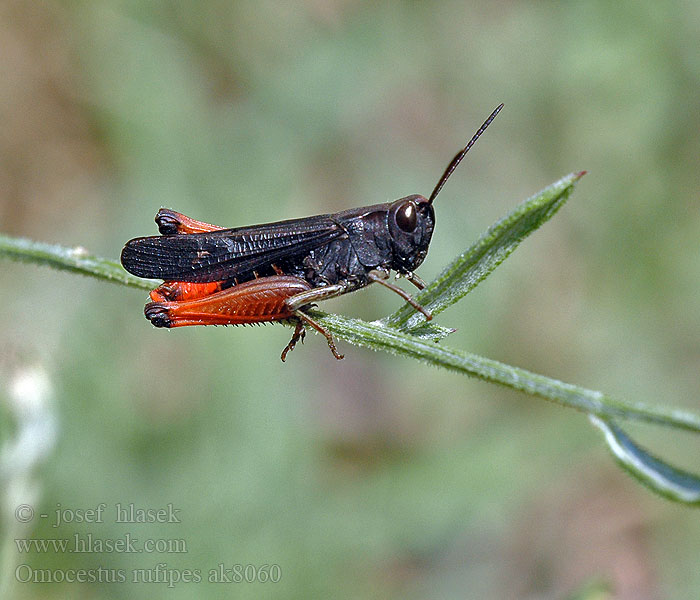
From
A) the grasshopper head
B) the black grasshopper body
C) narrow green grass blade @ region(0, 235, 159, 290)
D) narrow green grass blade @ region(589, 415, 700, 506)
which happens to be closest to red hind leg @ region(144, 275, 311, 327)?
the black grasshopper body

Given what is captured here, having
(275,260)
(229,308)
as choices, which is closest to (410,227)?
(275,260)

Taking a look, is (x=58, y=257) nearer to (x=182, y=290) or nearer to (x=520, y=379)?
(x=182, y=290)

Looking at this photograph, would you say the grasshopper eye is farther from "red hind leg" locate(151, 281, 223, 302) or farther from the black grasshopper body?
"red hind leg" locate(151, 281, 223, 302)

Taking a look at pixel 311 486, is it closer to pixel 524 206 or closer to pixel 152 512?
pixel 152 512

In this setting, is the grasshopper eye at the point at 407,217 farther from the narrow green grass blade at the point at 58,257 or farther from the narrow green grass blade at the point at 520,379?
the narrow green grass blade at the point at 58,257

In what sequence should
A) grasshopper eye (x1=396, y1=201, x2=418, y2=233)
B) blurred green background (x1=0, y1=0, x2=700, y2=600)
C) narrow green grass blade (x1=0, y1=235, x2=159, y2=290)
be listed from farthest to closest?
blurred green background (x1=0, y1=0, x2=700, y2=600) < grasshopper eye (x1=396, y1=201, x2=418, y2=233) < narrow green grass blade (x1=0, y1=235, x2=159, y2=290)

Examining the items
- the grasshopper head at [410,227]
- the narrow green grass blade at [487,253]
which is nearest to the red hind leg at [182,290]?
the grasshopper head at [410,227]
